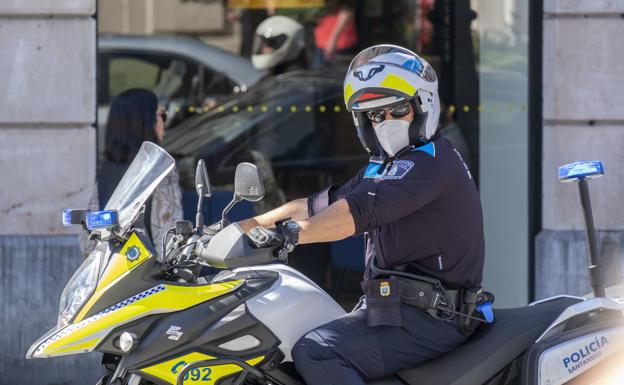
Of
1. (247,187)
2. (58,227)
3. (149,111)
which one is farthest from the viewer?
(58,227)

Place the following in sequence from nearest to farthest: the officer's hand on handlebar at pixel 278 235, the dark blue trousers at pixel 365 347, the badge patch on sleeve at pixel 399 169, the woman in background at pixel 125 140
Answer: the officer's hand on handlebar at pixel 278 235 < the dark blue trousers at pixel 365 347 < the badge patch on sleeve at pixel 399 169 < the woman in background at pixel 125 140

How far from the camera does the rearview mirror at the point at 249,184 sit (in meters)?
3.55

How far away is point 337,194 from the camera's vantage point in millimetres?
4191

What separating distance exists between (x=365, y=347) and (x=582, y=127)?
3524mm

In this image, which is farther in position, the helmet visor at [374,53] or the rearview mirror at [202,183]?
the helmet visor at [374,53]

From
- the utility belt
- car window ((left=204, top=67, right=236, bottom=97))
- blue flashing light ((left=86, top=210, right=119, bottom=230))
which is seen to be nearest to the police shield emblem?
the utility belt

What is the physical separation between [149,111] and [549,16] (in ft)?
8.23

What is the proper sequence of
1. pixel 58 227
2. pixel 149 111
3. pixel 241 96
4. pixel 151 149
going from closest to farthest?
pixel 151 149 < pixel 149 111 < pixel 58 227 < pixel 241 96

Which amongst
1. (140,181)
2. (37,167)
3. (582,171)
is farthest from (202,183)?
(37,167)

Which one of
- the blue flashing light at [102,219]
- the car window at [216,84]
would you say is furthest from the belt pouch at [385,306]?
the car window at [216,84]

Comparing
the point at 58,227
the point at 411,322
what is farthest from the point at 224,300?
the point at 58,227

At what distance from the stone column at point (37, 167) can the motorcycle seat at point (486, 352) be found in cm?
345

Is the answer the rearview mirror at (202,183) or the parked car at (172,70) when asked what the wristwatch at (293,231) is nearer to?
the rearview mirror at (202,183)

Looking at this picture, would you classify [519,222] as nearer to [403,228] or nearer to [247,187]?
[403,228]
